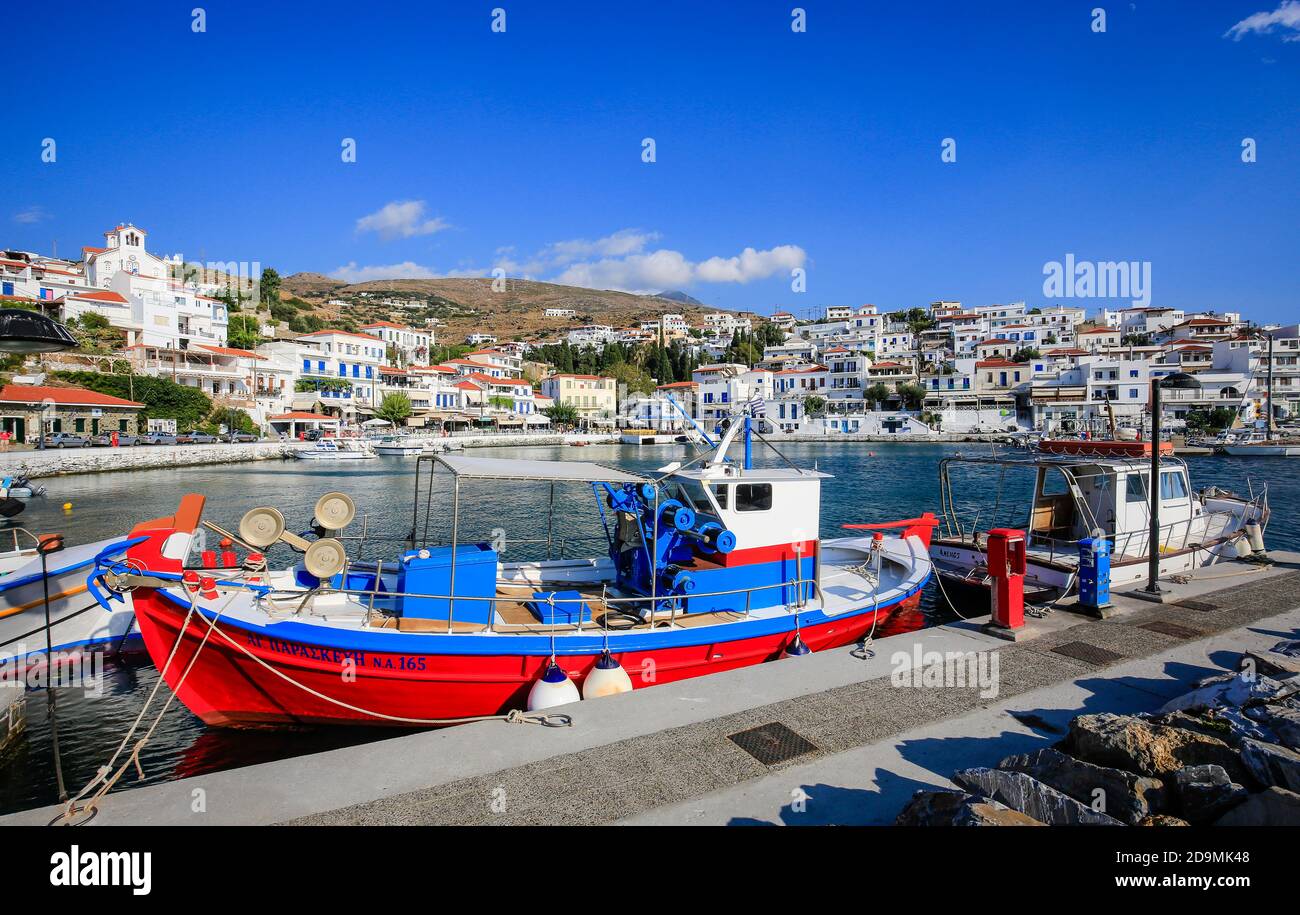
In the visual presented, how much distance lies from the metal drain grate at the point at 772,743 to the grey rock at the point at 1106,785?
168cm

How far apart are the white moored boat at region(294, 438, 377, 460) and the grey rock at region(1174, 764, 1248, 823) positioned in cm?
5641

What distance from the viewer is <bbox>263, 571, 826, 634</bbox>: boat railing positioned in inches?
317

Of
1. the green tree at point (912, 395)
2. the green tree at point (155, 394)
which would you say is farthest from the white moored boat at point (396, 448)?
the green tree at point (912, 395)

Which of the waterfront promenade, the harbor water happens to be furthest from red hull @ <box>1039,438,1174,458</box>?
the waterfront promenade

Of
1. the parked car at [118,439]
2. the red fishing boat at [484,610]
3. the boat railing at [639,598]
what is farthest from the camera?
the parked car at [118,439]

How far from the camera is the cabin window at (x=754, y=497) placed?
9.83 m

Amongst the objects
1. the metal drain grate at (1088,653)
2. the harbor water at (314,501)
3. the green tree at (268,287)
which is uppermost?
the green tree at (268,287)

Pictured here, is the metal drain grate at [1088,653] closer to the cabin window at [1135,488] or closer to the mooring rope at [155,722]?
the mooring rope at [155,722]

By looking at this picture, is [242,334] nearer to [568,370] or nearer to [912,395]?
[568,370]

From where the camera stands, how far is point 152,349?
5662 centimetres

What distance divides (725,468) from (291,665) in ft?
20.4

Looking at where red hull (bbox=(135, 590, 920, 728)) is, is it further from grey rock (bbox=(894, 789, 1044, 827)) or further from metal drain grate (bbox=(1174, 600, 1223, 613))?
metal drain grate (bbox=(1174, 600, 1223, 613))

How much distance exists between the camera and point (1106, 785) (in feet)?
13.5
